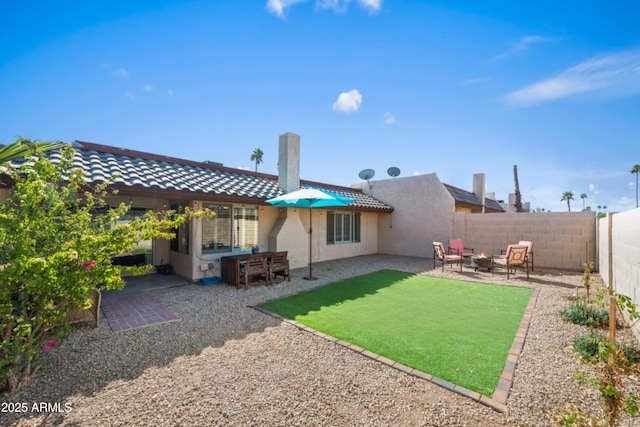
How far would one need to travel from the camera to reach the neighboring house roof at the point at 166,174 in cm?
726

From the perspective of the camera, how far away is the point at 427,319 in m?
5.83

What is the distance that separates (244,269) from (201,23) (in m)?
8.37

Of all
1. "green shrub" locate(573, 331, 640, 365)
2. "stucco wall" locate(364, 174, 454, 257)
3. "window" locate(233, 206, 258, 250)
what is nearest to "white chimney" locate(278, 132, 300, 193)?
"window" locate(233, 206, 258, 250)

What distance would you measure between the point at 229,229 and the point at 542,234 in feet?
46.0

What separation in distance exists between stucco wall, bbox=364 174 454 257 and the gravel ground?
9.94 m

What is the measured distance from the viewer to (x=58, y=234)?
3.60 meters

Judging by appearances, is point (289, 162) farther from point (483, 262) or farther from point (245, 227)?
point (483, 262)

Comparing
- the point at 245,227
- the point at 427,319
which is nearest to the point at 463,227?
the point at 427,319

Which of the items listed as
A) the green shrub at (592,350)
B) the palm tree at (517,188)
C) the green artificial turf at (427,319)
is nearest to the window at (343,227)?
the green artificial turf at (427,319)

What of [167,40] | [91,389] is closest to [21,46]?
[167,40]

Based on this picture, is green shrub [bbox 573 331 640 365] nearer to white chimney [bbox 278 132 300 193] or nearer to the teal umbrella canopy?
the teal umbrella canopy

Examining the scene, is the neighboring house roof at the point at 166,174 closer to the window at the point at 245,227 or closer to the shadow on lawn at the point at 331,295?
the window at the point at 245,227

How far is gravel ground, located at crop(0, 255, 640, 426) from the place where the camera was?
9.50ft

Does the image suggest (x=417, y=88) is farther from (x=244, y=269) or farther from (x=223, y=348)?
(x=223, y=348)
